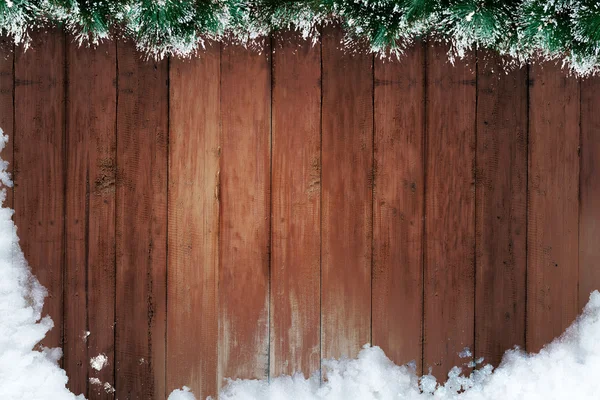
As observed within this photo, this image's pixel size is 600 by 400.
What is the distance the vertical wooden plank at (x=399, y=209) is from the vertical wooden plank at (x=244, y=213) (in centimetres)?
29

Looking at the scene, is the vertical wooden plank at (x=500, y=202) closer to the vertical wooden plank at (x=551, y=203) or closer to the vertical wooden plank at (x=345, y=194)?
the vertical wooden plank at (x=551, y=203)

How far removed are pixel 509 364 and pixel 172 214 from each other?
943mm

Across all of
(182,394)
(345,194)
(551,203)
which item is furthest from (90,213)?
(551,203)

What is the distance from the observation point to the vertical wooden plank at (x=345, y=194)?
3.27 feet

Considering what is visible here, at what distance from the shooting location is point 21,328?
3.19ft

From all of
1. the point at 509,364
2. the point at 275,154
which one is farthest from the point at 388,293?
the point at 275,154

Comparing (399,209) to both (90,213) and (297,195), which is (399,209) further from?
(90,213)

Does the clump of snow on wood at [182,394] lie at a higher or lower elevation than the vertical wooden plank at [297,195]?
lower

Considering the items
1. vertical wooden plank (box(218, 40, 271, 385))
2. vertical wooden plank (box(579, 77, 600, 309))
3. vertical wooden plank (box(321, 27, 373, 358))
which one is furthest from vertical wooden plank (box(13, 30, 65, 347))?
vertical wooden plank (box(579, 77, 600, 309))

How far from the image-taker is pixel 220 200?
100 cm

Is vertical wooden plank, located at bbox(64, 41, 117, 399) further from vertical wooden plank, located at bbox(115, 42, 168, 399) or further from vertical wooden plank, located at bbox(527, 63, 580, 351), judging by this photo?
vertical wooden plank, located at bbox(527, 63, 580, 351)

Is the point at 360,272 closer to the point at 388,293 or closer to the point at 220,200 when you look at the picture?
the point at 388,293

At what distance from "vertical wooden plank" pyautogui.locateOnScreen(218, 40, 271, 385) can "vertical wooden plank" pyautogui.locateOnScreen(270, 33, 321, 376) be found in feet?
0.10

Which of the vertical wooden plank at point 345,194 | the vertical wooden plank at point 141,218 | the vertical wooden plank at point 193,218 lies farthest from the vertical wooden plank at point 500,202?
the vertical wooden plank at point 141,218
